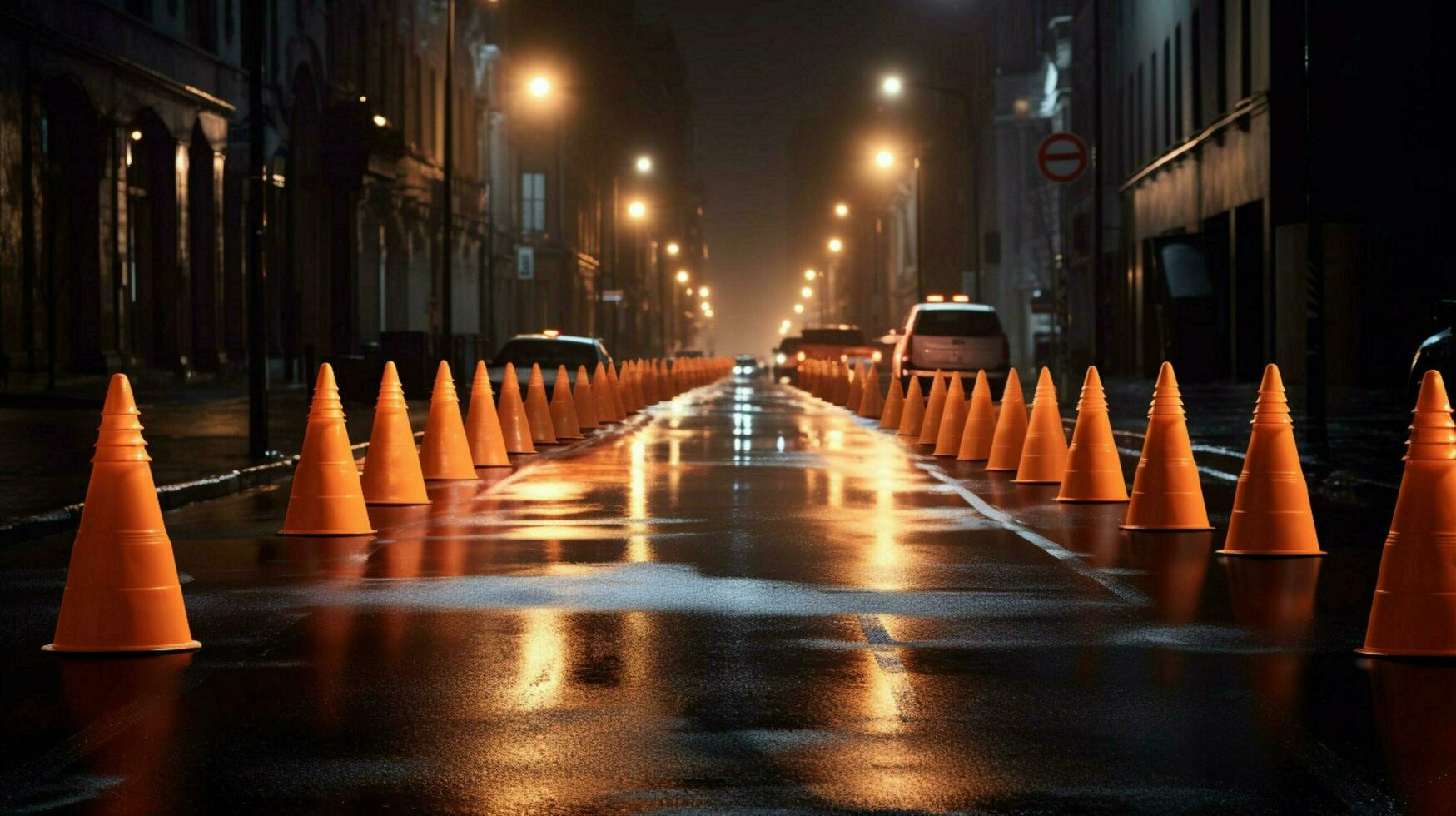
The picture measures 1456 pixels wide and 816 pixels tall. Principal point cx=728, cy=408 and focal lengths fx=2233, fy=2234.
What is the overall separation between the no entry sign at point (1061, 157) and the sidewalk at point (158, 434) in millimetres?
10769

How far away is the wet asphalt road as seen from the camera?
260 inches

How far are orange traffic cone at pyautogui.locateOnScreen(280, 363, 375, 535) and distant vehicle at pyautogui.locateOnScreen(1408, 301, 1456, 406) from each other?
11294 millimetres

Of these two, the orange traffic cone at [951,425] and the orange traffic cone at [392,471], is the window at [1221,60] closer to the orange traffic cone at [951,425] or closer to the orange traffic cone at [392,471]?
the orange traffic cone at [951,425]

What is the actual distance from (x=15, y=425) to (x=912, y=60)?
135942 millimetres

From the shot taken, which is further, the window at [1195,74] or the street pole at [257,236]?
the window at [1195,74]

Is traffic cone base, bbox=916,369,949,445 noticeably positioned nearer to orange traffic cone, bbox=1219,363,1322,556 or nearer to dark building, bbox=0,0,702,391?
dark building, bbox=0,0,702,391

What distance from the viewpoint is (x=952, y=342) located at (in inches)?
1631

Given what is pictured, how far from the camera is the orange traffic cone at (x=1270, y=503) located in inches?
501

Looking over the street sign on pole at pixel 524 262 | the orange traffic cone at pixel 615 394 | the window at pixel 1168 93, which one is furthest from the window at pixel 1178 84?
the street sign on pole at pixel 524 262

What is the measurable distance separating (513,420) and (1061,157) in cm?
1401

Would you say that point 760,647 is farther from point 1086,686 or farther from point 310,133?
point 310,133

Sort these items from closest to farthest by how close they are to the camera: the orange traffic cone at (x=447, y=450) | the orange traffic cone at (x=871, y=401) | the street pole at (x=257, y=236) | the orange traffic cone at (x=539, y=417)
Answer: the orange traffic cone at (x=447, y=450) → the street pole at (x=257, y=236) → the orange traffic cone at (x=539, y=417) → the orange traffic cone at (x=871, y=401)

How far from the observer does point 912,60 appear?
6280 inches

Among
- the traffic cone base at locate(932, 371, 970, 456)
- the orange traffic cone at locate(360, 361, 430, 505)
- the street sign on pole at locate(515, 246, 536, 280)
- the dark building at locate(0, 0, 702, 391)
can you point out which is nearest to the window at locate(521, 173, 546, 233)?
the dark building at locate(0, 0, 702, 391)
